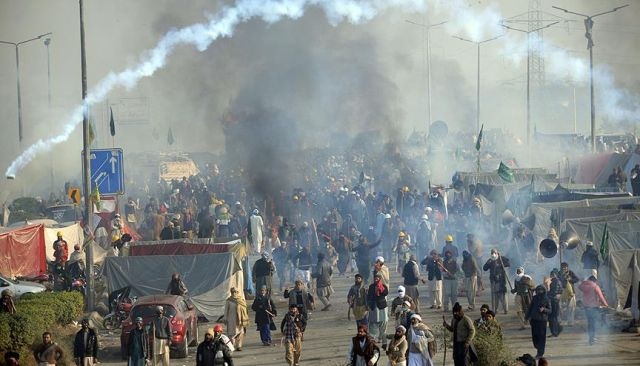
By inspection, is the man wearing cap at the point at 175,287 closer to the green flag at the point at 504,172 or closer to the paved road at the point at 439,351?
the paved road at the point at 439,351

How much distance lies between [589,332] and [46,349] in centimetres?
857

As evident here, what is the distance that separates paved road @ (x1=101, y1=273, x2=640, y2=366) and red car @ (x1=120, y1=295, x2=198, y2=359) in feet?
0.82

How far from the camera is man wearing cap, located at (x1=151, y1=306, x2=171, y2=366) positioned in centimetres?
1728

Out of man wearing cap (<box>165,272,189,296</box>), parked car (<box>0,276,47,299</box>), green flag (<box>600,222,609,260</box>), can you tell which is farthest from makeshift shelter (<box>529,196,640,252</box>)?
parked car (<box>0,276,47,299</box>)

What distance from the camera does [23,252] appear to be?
2670 cm

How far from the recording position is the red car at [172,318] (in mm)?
18203

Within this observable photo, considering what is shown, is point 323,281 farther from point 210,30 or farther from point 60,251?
point 210,30

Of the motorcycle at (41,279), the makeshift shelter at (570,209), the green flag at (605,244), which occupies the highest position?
the makeshift shelter at (570,209)

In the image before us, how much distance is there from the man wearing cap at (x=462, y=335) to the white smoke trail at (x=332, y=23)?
10.9 metres

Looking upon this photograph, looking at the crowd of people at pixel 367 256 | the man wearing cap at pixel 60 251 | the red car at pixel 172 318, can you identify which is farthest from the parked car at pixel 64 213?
the red car at pixel 172 318

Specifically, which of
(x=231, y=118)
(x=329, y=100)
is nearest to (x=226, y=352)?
(x=231, y=118)

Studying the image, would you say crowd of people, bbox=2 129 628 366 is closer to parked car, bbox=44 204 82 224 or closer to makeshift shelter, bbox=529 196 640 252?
makeshift shelter, bbox=529 196 640 252

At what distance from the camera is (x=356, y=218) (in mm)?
32656

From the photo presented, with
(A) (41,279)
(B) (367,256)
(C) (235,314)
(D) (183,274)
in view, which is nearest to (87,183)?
(D) (183,274)
